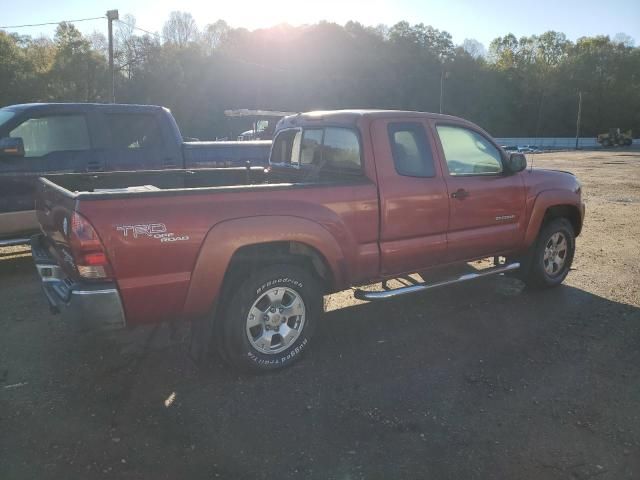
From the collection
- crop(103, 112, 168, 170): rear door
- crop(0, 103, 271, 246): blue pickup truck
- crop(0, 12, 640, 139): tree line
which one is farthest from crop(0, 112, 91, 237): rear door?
crop(0, 12, 640, 139): tree line

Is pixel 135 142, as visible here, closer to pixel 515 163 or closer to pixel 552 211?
pixel 515 163

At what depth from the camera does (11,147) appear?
6180mm

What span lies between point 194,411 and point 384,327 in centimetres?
201

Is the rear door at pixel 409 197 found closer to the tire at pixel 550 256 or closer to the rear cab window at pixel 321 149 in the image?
the rear cab window at pixel 321 149

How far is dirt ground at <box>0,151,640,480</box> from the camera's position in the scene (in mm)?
2875

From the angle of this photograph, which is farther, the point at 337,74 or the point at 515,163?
the point at 337,74

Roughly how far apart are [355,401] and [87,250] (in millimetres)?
1960

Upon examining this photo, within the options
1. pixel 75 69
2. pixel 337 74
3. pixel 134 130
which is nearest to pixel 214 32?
pixel 337 74

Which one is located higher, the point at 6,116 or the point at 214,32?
the point at 214,32

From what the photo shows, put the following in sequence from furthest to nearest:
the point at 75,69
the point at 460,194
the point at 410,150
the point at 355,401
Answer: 1. the point at 75,69
2. the point at 460,194
3. the point at 410,150
4. the point at 355,401

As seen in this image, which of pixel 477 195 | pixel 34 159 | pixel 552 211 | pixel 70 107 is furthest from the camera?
pixel 70 107

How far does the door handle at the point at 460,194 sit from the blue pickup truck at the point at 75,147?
306 centimetres

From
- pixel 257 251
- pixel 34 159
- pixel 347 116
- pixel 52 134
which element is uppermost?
pixel 347 116

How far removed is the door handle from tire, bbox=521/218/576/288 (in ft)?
4.66
